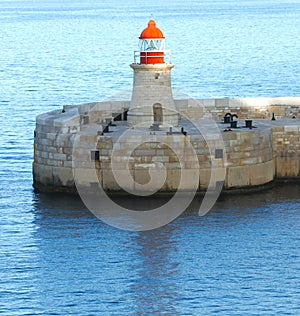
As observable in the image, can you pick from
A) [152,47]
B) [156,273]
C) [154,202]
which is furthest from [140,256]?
[152,47]


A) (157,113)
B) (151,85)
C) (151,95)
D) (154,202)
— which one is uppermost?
(151,85)

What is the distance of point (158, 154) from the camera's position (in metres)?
31.6

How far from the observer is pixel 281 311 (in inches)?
927

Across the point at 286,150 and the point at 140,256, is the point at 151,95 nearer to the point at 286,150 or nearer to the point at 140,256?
the point at 286,150

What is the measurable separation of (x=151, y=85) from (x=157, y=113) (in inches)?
31.5

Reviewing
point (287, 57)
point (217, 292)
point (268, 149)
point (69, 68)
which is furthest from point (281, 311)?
point (287, 57)

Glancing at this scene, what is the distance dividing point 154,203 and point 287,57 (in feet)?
183

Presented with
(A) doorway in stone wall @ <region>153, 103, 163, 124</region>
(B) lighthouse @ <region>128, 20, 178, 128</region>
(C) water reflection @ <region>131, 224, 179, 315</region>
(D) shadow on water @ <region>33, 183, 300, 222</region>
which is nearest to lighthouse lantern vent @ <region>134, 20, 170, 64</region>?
(B) lighthouse @ <region>128, 20, 178, 128</region>

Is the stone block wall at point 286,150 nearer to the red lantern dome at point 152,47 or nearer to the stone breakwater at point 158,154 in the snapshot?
the stone breakwater at point 158,154

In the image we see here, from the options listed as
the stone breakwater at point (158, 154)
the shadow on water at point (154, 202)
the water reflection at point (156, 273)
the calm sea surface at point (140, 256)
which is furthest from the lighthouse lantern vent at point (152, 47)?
the water reflection at point (156, 273)

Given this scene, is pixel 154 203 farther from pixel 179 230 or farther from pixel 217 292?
pixel 217 292

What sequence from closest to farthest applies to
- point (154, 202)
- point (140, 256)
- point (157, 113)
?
point (140, 256), point (154, 202), point (157, 113)

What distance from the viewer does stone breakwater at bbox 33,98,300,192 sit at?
31.6 meters

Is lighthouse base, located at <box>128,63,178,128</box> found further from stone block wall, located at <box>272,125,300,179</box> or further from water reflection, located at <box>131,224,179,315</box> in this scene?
water reflection, located at <box>131,224,179,315</box>
